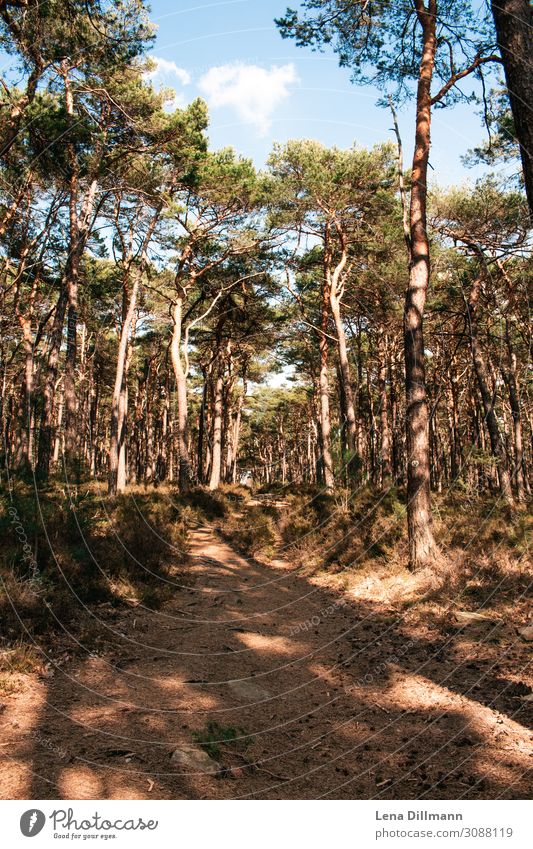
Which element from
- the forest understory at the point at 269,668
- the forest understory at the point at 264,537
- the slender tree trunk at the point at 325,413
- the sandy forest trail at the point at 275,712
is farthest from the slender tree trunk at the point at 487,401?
the sandy forest trail at the point at 275,712

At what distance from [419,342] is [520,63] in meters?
4.95

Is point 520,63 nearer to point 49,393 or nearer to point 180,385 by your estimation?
point 180,385

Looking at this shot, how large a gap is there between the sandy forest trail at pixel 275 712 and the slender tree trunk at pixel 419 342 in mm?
1815

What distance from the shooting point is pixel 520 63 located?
4.89 meters

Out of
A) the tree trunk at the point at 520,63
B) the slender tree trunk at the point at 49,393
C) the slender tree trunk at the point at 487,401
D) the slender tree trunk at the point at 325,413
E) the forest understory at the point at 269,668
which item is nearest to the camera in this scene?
the forest understory at the point at 269,668

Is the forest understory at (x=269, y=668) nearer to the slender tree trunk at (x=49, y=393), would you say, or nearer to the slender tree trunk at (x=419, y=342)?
the slender tree trunk at (x=419, y=342)

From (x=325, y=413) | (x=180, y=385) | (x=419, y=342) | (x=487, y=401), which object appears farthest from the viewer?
(x=325, y=413)

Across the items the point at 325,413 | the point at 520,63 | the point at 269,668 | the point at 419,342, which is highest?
the point at 520,63

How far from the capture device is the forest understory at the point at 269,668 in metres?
3.69

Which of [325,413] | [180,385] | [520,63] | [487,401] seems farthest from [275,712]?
[325,413]

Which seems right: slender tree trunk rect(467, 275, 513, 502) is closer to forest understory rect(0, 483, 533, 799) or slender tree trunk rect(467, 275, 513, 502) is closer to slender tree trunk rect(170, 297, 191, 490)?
forest understory rect(0, 483, 533, 799)

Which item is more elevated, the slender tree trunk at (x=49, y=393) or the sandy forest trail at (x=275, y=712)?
the slender tree trunk at (x=49, y=393)

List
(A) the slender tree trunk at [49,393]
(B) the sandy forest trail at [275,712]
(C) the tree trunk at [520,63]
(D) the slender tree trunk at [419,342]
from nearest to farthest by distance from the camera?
(B) the sandy forest trail at [275,712] < (C) the tree trunk at [520,63] < (D) the slender tree trunk at [419,342] < (A) the slender tree trunk at [49,393]

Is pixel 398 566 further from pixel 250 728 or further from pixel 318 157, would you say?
pixel 318 157
